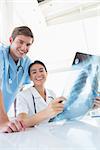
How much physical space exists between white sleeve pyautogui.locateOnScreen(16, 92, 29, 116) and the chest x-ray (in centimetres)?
34

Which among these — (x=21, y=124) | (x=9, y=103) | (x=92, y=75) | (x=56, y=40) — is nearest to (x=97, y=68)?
(x=92, y=75)

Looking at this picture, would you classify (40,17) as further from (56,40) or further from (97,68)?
(97,68)

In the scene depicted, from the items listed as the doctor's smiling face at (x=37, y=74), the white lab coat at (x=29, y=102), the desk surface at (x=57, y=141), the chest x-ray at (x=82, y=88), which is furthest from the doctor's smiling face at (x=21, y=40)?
the desk surface at (x=57, y=141)

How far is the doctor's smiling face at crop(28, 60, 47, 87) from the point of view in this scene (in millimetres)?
1324

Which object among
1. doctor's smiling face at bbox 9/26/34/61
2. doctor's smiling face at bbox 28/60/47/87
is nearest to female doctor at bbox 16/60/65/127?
doctor's smiling face at bbox 28/60/47/87

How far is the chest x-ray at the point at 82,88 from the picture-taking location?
74 cm

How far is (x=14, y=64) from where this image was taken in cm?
138

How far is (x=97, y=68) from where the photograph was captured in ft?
2.61

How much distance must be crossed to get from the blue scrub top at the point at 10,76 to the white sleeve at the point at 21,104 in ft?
0.59

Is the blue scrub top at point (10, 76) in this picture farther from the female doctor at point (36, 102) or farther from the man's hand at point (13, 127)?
the man's hand at point (13, 127)

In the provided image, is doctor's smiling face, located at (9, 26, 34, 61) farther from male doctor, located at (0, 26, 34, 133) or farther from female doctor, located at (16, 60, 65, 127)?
female doctor, located at (16, 60, 65, 127)

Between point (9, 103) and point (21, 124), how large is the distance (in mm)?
628

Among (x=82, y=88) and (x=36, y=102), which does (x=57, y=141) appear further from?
(x=36, y=102)

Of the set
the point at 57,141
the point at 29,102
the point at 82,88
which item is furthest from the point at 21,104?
the point at 57,141
